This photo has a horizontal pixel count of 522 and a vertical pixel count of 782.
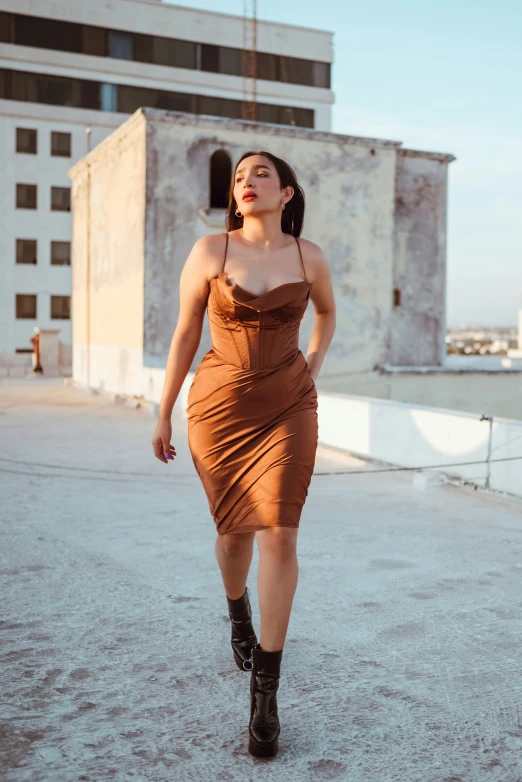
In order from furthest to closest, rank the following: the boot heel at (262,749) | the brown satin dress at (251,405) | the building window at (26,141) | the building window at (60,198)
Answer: the building window at (60,198) → the building window at (26,141) → the brown satin dress at (251,405) → the boot heel at (262,749)

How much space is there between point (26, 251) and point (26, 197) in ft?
8.14

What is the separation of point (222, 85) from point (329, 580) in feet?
135

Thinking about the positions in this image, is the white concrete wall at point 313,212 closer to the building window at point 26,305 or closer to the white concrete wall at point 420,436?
the white concrete wall at point 420,436

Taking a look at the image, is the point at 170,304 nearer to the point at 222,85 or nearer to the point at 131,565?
the point at 131,565

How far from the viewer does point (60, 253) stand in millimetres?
41781

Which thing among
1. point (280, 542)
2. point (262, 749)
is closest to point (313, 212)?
point (280, 542)

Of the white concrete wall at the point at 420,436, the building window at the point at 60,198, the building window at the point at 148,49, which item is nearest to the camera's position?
the white concrete wall at the point at 420,436

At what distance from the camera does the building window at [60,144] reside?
4097 centimetres

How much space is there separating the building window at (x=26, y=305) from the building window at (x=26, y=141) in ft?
21.2

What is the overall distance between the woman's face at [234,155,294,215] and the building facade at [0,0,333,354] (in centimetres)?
3899

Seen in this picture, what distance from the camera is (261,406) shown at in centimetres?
303

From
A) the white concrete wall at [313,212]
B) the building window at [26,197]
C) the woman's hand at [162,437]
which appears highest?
the building window at [26,197]

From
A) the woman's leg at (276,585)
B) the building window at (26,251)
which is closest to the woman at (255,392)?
the woman's leg at (276,585)

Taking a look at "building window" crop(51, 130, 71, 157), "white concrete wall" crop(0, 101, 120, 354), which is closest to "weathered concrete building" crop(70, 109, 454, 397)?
"white concrete wall" crop(0, 101, 120, 354)
